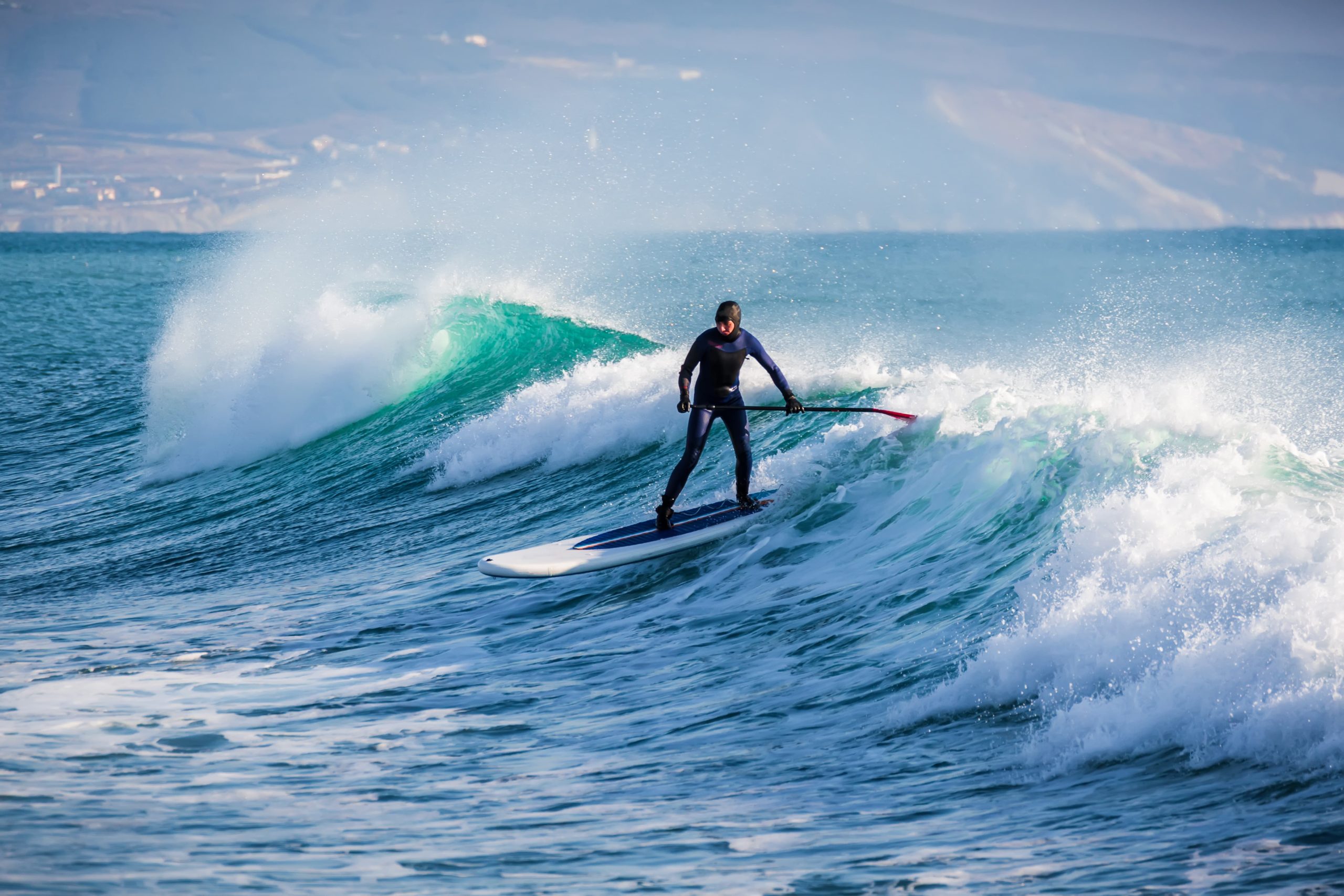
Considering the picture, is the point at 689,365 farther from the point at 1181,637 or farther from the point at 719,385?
the point at 1181,637

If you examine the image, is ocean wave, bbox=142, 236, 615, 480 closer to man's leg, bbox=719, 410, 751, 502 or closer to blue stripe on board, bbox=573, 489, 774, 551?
blue stripe on board, bbox=573, 489, 774, 551

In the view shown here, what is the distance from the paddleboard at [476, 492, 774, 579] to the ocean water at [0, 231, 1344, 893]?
0.14 metres

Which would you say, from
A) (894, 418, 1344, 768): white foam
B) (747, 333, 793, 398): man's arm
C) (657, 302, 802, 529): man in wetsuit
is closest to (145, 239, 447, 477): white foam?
(657, 302, 802, 529): man in wetsuit

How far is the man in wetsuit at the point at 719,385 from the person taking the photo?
8.91 meters

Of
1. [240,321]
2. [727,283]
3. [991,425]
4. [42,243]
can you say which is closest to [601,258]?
[727,283]

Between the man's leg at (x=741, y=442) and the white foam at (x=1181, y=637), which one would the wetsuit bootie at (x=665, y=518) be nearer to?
the man's leg at (x=741, y=442)

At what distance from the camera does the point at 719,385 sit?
9.07m

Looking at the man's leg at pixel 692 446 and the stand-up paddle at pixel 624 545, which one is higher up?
the man's leg at pixel 692 446

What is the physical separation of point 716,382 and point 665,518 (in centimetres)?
115

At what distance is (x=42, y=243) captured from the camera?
17012cm

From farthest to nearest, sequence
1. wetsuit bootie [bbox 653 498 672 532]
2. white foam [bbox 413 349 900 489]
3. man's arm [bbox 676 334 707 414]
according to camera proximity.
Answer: white foam [bbox 413 349 900 489], wetsuit bootie [bbox 653 498 672 532], man's arm [bbox 676 334 707 414]

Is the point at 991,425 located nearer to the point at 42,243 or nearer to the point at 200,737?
the point at 200,737

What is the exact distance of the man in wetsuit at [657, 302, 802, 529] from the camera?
891cm

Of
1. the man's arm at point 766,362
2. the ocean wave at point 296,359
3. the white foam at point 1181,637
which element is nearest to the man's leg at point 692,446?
the man's arm at point 766,362
